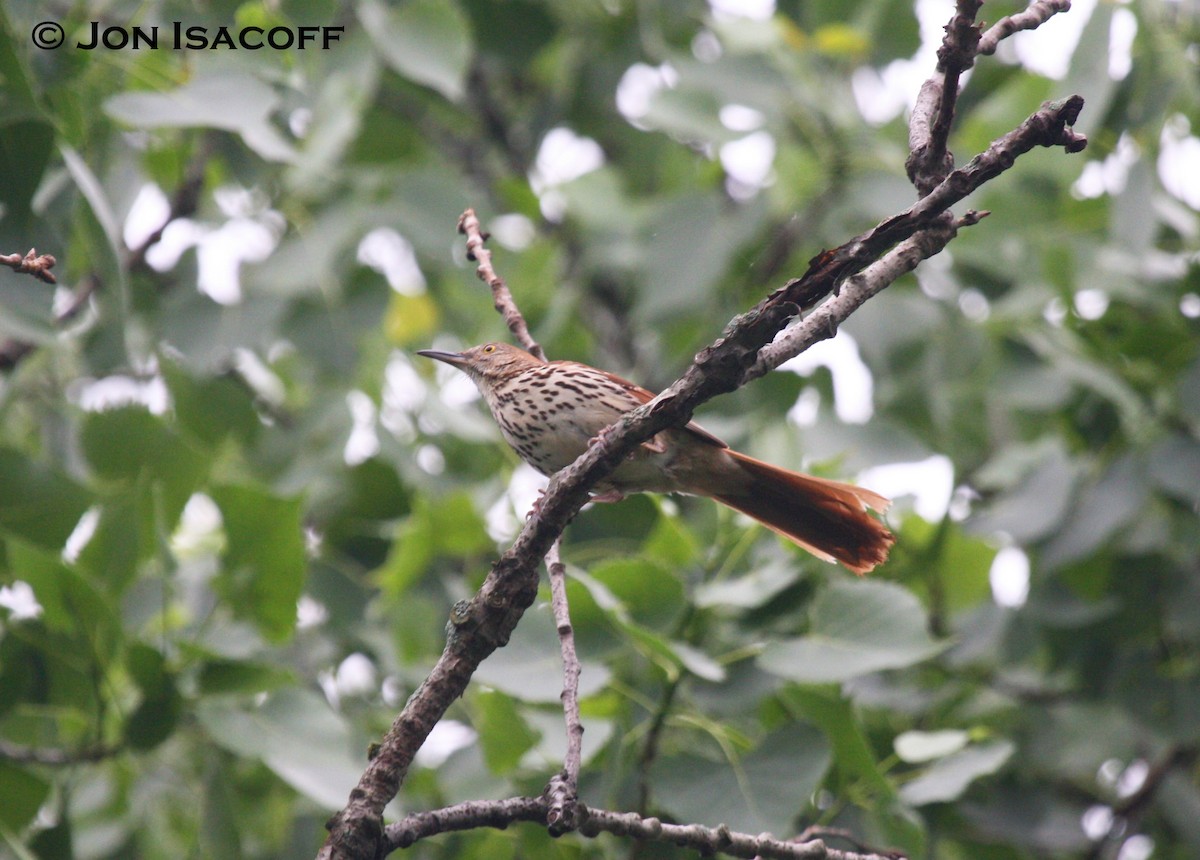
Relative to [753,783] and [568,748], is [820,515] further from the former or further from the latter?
[568,748]

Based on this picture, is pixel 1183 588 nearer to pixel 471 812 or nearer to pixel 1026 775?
pixel 1026 775

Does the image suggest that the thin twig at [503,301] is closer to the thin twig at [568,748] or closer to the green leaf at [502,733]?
the thin twig at [568,748]

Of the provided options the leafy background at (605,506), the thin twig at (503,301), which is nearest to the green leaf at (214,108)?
the leafy background at (605,506)

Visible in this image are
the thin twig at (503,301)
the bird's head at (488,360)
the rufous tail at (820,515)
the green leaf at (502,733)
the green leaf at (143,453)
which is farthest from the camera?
the bird's head at (488,360)

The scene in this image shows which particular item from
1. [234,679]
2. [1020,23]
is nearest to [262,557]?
[234,679]

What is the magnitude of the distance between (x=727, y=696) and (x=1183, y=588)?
1.83 m

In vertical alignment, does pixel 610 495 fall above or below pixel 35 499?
above

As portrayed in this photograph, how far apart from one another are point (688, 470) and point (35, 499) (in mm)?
1694

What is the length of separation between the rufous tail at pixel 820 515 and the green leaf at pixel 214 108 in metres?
1.49

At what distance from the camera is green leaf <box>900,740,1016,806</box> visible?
10.1 ft

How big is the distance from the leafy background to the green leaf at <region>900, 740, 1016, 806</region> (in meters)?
0.02

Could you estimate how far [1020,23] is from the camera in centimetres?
202

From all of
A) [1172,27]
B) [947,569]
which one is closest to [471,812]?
[947,569]

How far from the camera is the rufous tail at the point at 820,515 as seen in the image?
332 cm
